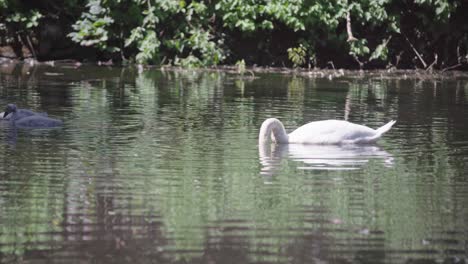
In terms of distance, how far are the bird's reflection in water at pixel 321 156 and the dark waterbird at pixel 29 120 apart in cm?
255

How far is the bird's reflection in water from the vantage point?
10.6 m

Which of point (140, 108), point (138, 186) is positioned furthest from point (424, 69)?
point (138, 186)

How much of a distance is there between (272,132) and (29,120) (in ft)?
9.16

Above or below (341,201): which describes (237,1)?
above

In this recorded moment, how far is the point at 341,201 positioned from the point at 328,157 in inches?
107

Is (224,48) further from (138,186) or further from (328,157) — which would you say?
(138,186)

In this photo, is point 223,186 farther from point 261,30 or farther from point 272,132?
point 261,30

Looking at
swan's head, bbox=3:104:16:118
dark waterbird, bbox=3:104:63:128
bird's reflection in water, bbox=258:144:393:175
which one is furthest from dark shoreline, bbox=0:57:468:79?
bird's reflection in water, bbox=258:144:393:175

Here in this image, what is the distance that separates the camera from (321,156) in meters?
11.3

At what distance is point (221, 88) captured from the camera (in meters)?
19.8

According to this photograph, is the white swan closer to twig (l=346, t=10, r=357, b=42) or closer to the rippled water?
the rippled water

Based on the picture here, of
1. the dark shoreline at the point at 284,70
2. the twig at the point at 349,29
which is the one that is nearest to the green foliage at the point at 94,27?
the dark shoreline at the point at 284,70

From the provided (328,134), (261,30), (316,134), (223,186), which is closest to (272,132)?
(316,134)

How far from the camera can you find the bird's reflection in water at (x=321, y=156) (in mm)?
10570
